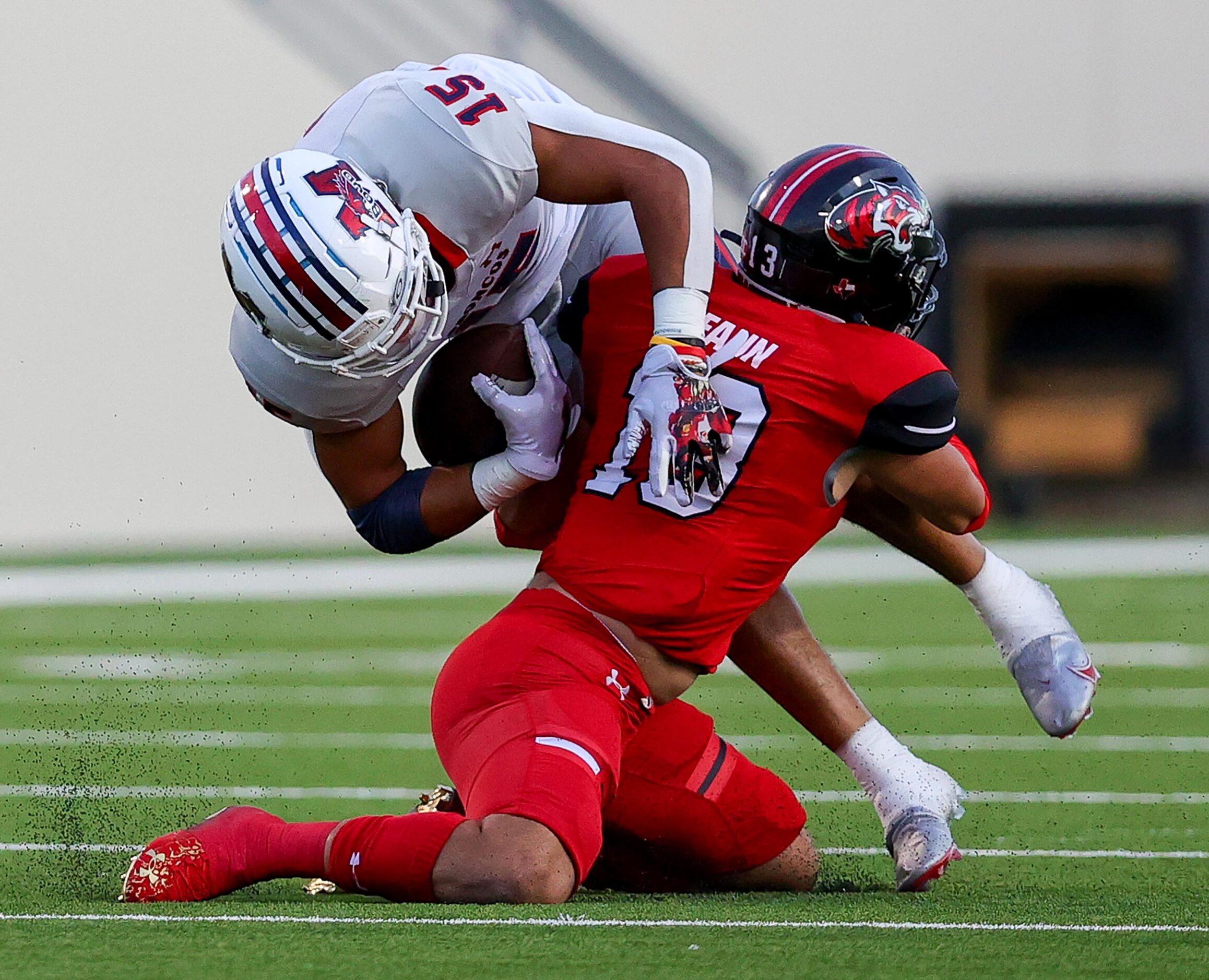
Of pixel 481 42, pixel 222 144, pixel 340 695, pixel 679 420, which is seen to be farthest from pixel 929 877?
pixel 481 42

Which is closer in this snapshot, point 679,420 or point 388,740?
point 679,420

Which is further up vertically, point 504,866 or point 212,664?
point 504,866

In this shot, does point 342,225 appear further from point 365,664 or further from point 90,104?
point 90,104

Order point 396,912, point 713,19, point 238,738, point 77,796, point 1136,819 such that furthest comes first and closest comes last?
point 713,19 < point 238,738 < point 77,796 < point 1136,819 < point 396,912

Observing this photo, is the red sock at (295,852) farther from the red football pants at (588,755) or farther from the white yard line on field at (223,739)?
the white yard line on field at (223,739)

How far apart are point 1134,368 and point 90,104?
695 centimetres

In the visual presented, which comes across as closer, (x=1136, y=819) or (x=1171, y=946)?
(x=1171, y=946)

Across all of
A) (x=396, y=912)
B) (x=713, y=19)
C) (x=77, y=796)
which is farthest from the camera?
(x=713, y=19)

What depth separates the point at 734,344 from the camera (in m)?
3.16

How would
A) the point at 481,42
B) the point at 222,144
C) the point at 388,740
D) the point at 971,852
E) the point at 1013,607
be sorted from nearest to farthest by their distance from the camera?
the point at 1013,607
the point at 971,852
the point at 388,740
the point at 222,144
the point at 481,42

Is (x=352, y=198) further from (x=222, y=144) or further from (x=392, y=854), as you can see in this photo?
(x=222, y=144)

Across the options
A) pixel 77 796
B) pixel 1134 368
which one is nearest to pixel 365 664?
pixel 77 796

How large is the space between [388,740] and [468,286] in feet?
7.10

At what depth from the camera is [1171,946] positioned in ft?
8.36
